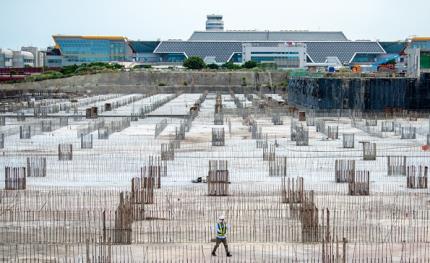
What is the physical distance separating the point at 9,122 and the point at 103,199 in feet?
160

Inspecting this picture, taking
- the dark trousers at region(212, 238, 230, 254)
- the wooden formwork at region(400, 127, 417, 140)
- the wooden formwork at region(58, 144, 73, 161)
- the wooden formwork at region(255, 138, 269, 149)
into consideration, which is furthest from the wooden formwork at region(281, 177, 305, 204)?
the wooden formwork at region(400, 127, 417, 140)

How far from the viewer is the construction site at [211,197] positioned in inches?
1033

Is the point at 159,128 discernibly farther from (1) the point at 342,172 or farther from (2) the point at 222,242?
(2) the point at 222,242

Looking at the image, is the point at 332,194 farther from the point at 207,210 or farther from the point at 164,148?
the point at 164,148

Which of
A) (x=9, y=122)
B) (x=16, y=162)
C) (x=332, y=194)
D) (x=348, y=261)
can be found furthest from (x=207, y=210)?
(x=9, y=122)

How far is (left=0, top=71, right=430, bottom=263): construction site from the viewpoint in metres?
26.2

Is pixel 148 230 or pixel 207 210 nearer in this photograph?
pixel 148 230

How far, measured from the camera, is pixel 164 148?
173 ft

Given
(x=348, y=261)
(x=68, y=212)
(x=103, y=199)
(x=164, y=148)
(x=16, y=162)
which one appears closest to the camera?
(x=348, y=261)

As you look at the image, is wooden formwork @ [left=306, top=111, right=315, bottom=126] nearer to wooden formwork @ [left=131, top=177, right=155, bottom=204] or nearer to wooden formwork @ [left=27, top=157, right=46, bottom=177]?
wooden formwork @ [left=27, top=157, right=46, bottom=177]

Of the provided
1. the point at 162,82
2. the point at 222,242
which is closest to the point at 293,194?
Result: the point at 222,242

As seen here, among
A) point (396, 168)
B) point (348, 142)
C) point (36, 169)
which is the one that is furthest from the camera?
point (348, 142)

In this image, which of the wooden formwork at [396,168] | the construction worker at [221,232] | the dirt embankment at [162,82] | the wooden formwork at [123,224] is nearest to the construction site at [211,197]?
the wooden formwork at [123,224]

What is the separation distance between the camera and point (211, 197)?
35562 millimetres
